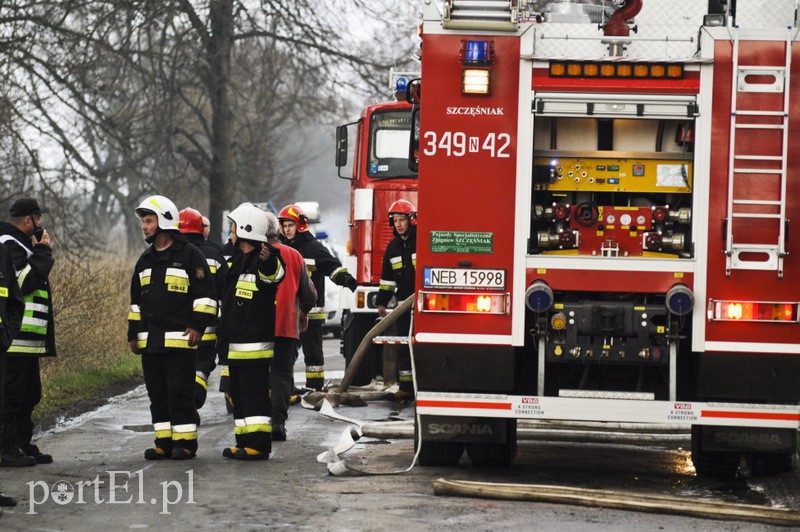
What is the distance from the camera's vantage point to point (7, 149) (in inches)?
781

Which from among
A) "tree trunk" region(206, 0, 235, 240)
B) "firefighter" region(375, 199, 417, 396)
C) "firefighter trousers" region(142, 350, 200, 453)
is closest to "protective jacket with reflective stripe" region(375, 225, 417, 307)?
"firefighter" region(375, 199, 417, 396)

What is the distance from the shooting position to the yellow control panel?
8.77 m

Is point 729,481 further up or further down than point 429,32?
Result: further down

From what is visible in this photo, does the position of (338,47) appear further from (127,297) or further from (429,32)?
(429,32)

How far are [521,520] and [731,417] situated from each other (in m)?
1.79

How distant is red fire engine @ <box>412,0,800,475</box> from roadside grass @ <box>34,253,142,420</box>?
6.03 metres

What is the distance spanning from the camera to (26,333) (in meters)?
9.66

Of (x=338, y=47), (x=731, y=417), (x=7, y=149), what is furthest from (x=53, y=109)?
(x=731, y=417)

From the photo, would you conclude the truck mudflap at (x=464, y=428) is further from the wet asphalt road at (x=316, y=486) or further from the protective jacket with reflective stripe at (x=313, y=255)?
the protective jacket with reflective stripe at (x=313, y=255)

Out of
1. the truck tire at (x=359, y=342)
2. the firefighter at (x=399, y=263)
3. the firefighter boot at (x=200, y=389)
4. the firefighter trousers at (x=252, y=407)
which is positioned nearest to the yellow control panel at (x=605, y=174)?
the firefighter trousers at (x=252, y=407)

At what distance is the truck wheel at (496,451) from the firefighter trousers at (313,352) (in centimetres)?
499

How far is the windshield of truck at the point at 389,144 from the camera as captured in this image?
51.6ft

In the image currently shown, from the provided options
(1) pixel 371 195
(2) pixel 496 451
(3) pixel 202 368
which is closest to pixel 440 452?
(2) pixel 496 451

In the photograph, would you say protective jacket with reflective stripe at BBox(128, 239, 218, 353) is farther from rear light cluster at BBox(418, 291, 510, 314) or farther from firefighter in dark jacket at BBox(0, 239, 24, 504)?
rear light cluster at BBox(418, 291, 510, 314)
